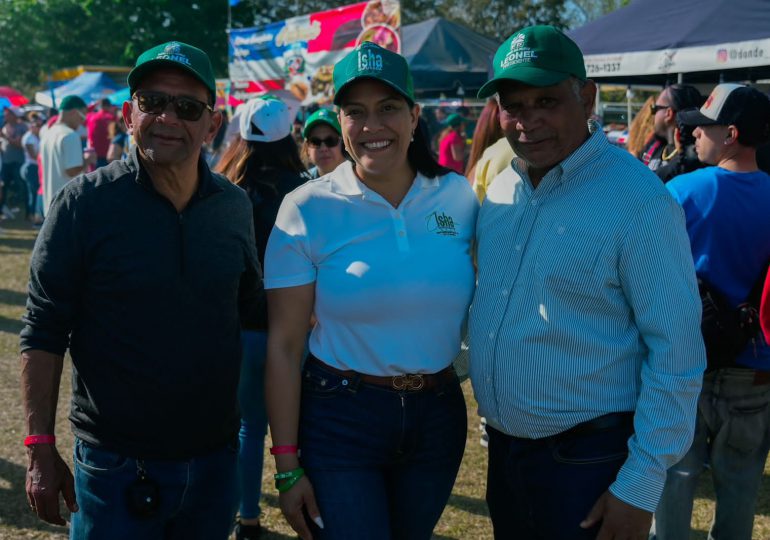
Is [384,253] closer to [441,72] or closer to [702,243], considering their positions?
[702,243]

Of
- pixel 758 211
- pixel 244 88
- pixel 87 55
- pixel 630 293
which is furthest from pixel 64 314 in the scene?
pixel 87 55

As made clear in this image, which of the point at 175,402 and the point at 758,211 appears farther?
the point at 758,211

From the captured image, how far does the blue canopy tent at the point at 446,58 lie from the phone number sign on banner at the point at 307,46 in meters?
1.89

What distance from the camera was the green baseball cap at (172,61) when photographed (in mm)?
2371

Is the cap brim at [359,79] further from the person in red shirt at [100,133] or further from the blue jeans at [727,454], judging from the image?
the person in red shirt at [100,133]

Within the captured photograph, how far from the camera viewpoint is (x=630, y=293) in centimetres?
210

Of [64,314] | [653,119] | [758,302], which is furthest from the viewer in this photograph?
[653,119]

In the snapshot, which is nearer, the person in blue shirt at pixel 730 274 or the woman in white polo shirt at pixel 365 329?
the woman in white polo shirt at pixel 365 329

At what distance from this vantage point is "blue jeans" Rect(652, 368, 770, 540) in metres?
3.31

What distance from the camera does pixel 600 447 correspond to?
7.20ft

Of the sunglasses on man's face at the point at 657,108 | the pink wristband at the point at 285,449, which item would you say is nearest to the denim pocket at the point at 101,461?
the pink wristband at the point at 285,449

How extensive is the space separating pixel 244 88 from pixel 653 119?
501 inches

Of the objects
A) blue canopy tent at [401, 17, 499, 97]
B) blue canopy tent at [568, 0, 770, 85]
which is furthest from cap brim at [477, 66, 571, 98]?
blue canopy tent at [401, 17, 499, 97]

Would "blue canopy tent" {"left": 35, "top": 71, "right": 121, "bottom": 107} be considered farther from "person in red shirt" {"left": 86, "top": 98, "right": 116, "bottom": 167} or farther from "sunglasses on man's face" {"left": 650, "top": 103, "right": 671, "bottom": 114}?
"sunglasses on man's face" {"left": 650, "top": 103, "right": 671, "bottom": 114}
